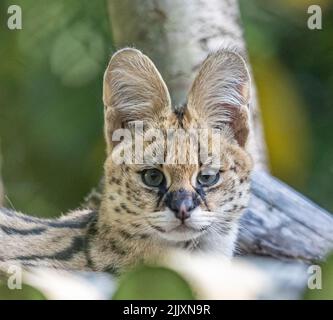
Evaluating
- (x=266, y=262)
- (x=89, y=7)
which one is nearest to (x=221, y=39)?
(x=89, y=7)

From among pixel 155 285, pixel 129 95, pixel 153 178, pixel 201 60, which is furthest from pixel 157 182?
pixel 155 285

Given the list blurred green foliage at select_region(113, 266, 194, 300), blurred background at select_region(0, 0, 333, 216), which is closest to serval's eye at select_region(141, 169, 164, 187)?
blurred background at select_region(0, 0, 333, 216)

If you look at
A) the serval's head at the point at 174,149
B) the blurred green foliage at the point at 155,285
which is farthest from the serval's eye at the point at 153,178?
the blurred green foliage at the point at 155,285

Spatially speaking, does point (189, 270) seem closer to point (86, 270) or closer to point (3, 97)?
point (86, 270)

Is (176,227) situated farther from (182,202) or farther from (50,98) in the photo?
(50,98)

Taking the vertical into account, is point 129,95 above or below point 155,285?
above

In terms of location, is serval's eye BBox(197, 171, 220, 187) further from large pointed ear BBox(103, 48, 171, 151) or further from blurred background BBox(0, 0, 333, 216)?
blurred background BBox(0, 0, 333, 216)

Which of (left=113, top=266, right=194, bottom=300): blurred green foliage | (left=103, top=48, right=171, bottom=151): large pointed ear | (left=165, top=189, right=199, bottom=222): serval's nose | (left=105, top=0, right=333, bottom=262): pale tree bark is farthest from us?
(left=105, top=0, right=333, bottom=262): pale tree bark

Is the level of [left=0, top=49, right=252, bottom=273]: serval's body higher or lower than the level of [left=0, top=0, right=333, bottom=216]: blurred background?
lower

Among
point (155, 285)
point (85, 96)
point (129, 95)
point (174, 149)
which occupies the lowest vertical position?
point (155, 285)
